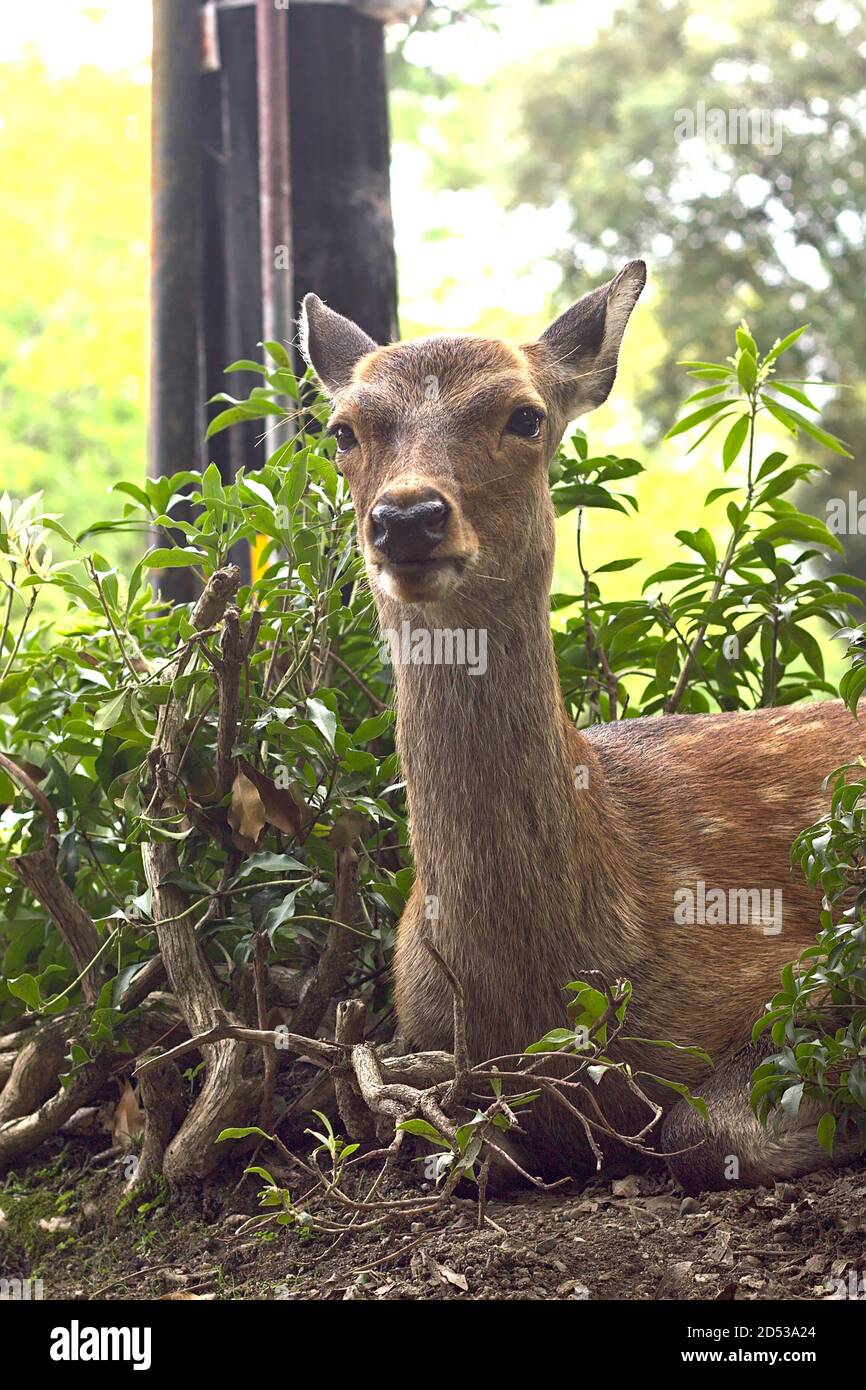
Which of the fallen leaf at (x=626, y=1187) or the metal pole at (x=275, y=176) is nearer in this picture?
the fallen leaf at (x=626, y=1187)

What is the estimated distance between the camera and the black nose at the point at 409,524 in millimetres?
3156

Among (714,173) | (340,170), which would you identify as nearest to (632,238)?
(714,173)

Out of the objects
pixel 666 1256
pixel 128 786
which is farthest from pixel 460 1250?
pixel 128 786

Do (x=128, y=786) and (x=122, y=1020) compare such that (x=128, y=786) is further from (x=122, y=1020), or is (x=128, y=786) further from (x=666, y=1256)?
(x=666, y=1256)

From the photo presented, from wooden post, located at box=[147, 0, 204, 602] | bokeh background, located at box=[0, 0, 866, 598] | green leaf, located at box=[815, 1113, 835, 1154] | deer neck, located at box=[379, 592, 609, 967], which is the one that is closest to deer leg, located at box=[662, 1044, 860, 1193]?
green leaf, located at box=[815, 1113, 835, 1154]

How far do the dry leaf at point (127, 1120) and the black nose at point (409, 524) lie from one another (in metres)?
1.74

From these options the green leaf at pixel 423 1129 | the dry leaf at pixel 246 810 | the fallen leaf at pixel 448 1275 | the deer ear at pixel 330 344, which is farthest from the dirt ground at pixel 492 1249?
the deer ear at pixel 330 344

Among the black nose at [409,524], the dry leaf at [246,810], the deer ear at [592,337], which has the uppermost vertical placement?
the deer ear at [592,337]

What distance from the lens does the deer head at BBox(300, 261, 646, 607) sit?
3.22m

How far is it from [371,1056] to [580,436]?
2102mm

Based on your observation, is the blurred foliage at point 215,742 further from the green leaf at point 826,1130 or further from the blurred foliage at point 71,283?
the blurred foliage at point 71,283

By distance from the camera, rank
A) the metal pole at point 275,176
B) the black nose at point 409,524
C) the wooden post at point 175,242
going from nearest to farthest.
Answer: the black nose at point 409,524 → the metal pole at point 275,176 → the wooden post at point 175,242
